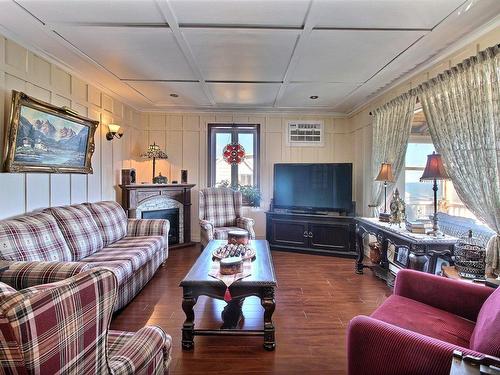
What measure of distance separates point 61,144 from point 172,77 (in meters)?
1.54

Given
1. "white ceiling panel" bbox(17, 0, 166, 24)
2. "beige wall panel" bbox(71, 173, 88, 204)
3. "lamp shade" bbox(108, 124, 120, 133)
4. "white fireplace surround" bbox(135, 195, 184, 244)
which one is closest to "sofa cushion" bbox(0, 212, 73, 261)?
"beige wall panel" bbox(71, 173, 88, 204)

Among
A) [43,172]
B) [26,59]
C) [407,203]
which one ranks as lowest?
[407,203]

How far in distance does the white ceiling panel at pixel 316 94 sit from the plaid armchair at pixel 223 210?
6.07 ft

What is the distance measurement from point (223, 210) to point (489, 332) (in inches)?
156

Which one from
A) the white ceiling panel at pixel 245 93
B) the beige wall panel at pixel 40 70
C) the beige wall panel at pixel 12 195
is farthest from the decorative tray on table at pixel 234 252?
the beige wall panel at pixel 40 70

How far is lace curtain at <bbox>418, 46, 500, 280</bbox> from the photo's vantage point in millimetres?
2135

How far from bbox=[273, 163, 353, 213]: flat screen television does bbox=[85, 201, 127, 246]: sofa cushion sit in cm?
268

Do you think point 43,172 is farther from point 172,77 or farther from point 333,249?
point 333,249

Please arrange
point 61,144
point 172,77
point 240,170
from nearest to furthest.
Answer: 1. point 61,144
2. point 172,77
3. point 240,170

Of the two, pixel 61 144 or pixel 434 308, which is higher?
pixel 61 144

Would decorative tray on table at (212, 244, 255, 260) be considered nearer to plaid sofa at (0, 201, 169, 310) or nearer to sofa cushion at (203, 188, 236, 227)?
plaid sofa at (0, 201, 169, 310)

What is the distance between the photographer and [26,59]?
2738mm

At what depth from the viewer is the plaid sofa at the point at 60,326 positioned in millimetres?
729

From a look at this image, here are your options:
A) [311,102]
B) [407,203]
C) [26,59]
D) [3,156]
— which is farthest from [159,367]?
[311,102]
